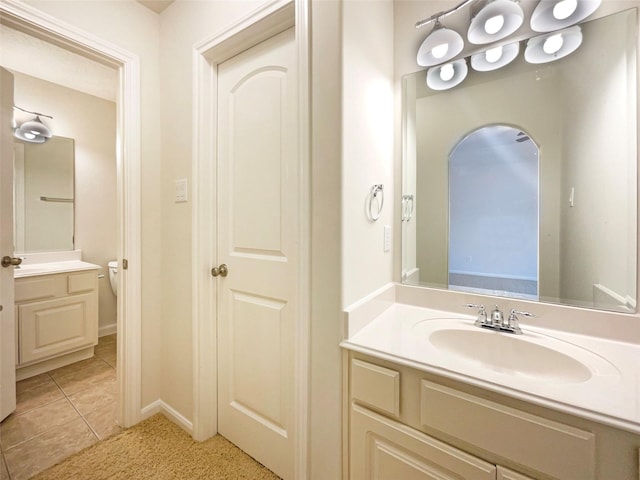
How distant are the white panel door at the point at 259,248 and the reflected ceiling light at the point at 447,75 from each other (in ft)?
2.26

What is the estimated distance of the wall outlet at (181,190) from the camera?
5.16ft

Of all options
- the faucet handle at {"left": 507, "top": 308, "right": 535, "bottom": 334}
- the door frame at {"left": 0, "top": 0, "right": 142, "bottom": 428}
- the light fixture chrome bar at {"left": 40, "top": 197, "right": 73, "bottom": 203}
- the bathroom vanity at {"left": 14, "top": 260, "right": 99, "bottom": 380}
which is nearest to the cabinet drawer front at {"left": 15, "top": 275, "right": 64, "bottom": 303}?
the bathroom vanity at {"left": 14, "top": 260, "right": 99, "bottom": 380}

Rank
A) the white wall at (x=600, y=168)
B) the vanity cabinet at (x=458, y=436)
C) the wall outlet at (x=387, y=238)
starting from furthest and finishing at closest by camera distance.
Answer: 1. the wall outlet at (x=387, y=238)
2. the white wall at (x=600, y=168)
3. the vanity cabinet at (x=458, y=436)

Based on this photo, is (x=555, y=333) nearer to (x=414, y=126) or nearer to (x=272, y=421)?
(x=414, y=126)

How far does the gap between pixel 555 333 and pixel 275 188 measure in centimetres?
129

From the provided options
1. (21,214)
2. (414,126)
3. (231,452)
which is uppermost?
(414,126)

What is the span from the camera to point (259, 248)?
1370 millimetres

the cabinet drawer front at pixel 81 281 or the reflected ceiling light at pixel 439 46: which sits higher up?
the reflected ceiling light at pixel 439 46

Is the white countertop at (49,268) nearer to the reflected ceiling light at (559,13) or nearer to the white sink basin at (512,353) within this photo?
the white sink basin at (512,353)

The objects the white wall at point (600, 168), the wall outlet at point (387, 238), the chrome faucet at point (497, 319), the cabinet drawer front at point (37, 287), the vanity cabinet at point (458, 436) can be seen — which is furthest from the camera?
the cabinet drawer front at point (37, 287)

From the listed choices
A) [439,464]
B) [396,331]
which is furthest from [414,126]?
[439,464]

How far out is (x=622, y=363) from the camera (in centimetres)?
86

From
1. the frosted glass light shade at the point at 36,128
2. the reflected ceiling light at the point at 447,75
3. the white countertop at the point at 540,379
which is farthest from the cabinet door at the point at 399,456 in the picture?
the frosted glass light shade at the point at 36,128

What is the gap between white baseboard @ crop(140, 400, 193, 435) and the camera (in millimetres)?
1589
